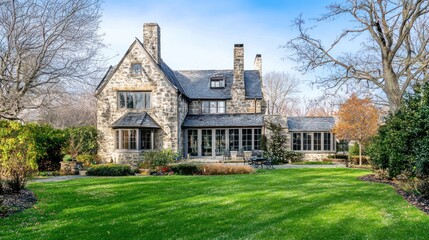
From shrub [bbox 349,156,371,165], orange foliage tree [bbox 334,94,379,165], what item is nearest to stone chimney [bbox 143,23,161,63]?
orange foliage tree [bbox 334,94,379,165]

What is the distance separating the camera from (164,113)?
86.6ft

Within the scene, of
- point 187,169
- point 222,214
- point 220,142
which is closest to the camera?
point 222,214

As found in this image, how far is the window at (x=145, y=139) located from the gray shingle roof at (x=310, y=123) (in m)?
11.7

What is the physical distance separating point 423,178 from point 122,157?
19893mm

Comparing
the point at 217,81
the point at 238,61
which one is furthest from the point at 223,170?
the point at 238,61

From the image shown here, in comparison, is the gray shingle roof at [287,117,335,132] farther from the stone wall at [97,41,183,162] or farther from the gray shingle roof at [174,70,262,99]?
the stone wall at [97,41,183,162]

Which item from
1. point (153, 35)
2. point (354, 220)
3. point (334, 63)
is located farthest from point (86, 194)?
point (153, 35)

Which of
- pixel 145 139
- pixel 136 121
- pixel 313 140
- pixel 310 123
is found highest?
pixel 136 121

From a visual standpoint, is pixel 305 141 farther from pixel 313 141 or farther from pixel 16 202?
pixel 16 202

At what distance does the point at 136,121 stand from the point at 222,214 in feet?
58.9

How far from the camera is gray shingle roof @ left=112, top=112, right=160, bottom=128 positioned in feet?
82.0

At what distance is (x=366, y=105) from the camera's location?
24406 mm

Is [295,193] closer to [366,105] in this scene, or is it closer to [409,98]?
[409,98]

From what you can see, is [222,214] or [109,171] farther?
[109,171]
